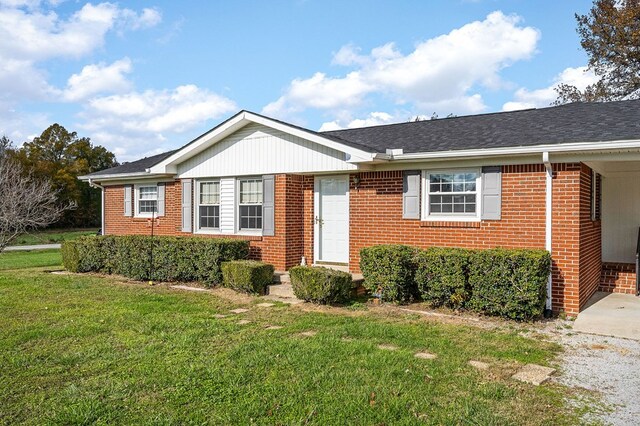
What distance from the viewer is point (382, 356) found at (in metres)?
5.39

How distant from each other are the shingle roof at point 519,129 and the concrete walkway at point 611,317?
273cm

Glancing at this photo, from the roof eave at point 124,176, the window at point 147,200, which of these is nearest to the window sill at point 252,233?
the roof eave at point 124,176

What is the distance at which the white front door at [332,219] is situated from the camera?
10898 millimetres

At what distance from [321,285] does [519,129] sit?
4.89 m

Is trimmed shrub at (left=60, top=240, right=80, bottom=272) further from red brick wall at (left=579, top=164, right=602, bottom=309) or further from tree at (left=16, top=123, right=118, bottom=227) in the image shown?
tree at (left=16, top=123, right=118, bottom=227)

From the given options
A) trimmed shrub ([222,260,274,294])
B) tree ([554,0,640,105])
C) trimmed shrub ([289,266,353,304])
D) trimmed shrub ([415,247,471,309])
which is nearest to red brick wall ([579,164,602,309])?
trimmed shrub ([415,247,471,309])

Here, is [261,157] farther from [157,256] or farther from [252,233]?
[157,256]

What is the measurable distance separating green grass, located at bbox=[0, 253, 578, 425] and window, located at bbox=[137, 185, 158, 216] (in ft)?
21.3

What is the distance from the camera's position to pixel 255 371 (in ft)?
16.1

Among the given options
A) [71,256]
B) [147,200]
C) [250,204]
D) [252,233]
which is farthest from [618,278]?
Answer: [71,256]

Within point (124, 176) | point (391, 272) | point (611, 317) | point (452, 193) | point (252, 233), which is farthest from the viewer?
point (124, 176)

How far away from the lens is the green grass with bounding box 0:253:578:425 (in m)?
3.91

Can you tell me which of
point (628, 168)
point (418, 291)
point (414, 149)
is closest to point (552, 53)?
point (628, 168)

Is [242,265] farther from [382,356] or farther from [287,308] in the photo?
[382,356]
